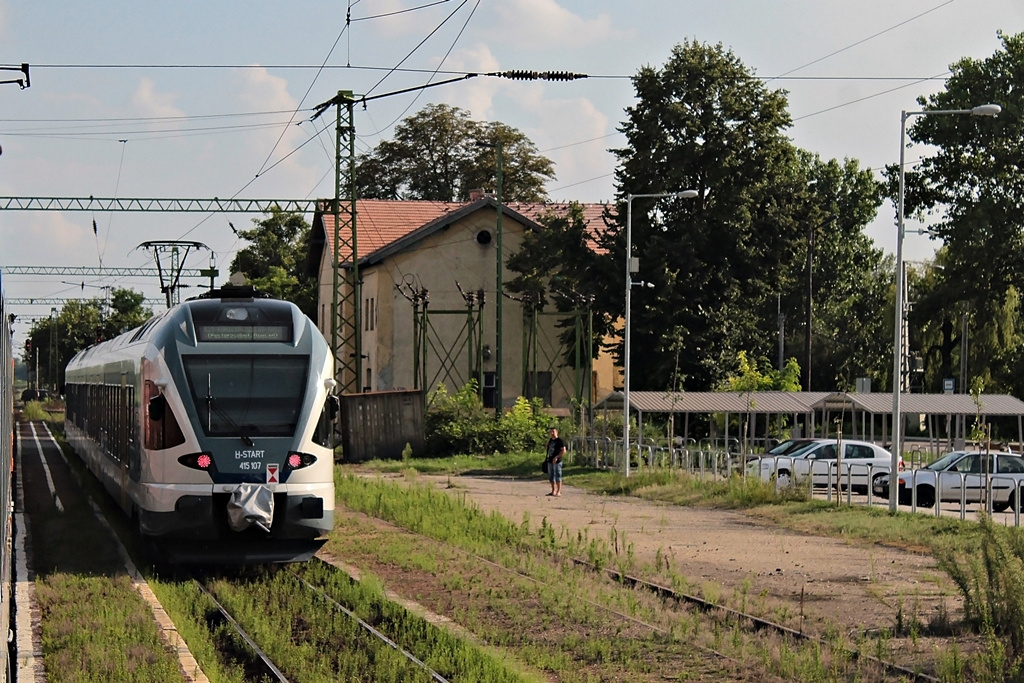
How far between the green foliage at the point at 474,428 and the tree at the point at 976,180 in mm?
15319

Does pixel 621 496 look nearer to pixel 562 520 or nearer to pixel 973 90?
pixel 562 520

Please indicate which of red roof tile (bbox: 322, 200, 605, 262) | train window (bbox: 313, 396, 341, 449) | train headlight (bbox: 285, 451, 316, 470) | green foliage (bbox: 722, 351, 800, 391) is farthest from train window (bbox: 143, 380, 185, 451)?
red roof tile (bbox: 322, 200, 605, 262)

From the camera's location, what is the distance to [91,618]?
1290 cm

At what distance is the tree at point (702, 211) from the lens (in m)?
49.2

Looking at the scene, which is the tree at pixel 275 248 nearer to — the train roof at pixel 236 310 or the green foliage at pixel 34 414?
the green foliage at pixel 34 414

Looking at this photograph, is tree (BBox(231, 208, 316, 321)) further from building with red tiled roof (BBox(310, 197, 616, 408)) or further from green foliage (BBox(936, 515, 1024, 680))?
green foliage (BBox(936, 515, 1024, 680))

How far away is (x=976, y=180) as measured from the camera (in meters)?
49.2

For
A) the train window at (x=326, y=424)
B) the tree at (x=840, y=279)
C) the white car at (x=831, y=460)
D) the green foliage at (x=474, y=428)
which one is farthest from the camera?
the tree at (x=840, y=279)

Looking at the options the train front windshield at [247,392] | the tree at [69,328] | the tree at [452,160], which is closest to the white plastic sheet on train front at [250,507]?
the train front windshield at [247,392]

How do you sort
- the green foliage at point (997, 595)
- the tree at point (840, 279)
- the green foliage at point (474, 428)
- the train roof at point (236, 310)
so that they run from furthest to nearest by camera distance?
the tree at point (840, 279)
the green foliage at point (474, 428)
the train roof at point (236, 310)
the green foliage at point (997, 595)

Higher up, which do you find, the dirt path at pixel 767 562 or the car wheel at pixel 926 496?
the dirt path at pixel 767 562

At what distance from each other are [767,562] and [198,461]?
7.78 m

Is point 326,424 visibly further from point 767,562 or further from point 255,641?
point 767,562

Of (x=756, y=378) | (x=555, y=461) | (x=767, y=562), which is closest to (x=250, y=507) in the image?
(x=767, y=562)
